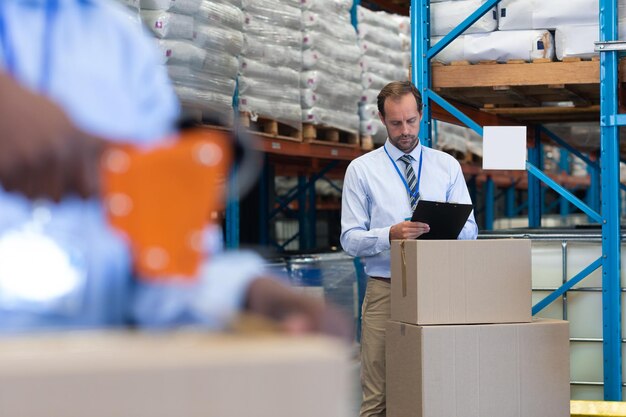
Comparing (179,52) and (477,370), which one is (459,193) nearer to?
(477,370)

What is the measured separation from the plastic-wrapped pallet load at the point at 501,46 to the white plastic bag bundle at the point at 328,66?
2359 millimetres

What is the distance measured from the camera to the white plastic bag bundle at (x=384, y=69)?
30.2 ft

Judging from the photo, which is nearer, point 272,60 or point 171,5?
point 171,5

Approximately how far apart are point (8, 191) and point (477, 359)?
3.19 meters

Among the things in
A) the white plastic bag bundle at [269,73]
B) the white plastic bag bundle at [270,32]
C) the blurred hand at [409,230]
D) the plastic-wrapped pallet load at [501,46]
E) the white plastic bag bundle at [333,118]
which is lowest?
the blurred hand at [409,230]

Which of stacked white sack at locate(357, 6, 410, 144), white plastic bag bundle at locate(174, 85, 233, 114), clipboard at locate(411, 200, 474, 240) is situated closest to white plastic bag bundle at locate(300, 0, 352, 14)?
stacked white sack at locate(357, 6, 410, 144)

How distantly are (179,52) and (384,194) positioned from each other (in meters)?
2.10

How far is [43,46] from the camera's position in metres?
1.49

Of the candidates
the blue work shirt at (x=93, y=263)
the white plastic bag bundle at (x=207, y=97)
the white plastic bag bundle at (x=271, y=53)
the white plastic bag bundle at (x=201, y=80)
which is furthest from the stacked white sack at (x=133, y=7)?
the blue work shirt at (x=93, y=263)

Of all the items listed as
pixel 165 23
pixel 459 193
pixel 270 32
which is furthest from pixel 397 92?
pixel 270 32

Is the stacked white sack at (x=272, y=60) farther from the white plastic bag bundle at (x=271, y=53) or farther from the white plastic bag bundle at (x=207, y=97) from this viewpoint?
the white plastic bag bundle at (x=207, y=97)

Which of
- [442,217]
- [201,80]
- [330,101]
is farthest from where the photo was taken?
[330,101]

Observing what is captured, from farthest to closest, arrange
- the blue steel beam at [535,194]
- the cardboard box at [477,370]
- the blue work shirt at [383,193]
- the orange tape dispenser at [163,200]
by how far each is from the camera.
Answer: the blue steel beam at [535,194] → the blue work shirt at [383,193] → the cardboard box at [477,370] → the orange tape dispenser at [163,200]

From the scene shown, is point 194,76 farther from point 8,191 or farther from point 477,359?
point 8,191
